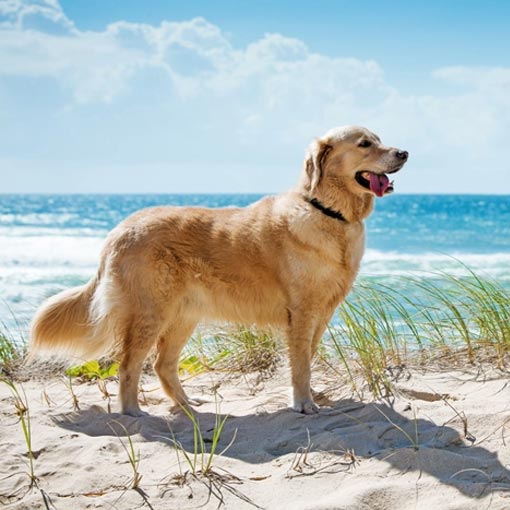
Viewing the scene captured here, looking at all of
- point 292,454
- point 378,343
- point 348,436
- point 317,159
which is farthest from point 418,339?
point 292,454

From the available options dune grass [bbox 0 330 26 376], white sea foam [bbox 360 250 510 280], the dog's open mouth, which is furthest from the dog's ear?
white sea foam [bbox 360 250 510 280]

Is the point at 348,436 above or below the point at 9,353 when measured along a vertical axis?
above

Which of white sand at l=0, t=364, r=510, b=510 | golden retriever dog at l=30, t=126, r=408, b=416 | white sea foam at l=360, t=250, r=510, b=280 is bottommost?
white sea foam at l=360, t=250, r=510, b=280

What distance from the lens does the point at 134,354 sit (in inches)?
187

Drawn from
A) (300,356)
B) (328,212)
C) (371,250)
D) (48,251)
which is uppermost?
(328,212)

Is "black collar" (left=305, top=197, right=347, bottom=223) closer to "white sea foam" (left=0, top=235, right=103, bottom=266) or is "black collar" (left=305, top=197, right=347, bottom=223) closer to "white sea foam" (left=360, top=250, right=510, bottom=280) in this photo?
"white sea foam" (left=360, top=250, right=510, bottom=280)

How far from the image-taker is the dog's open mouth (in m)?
4.61

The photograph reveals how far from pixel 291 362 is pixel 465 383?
1.10m

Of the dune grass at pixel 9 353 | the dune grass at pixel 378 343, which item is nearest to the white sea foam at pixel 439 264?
the dune grass at pixel 378 343

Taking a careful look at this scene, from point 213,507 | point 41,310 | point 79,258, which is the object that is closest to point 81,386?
point 41,310

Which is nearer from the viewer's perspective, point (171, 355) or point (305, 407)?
point (305, 407)

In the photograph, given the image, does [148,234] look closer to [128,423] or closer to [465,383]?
[128,423]

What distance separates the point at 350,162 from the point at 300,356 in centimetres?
126

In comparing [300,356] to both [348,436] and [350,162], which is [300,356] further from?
[350,162]
